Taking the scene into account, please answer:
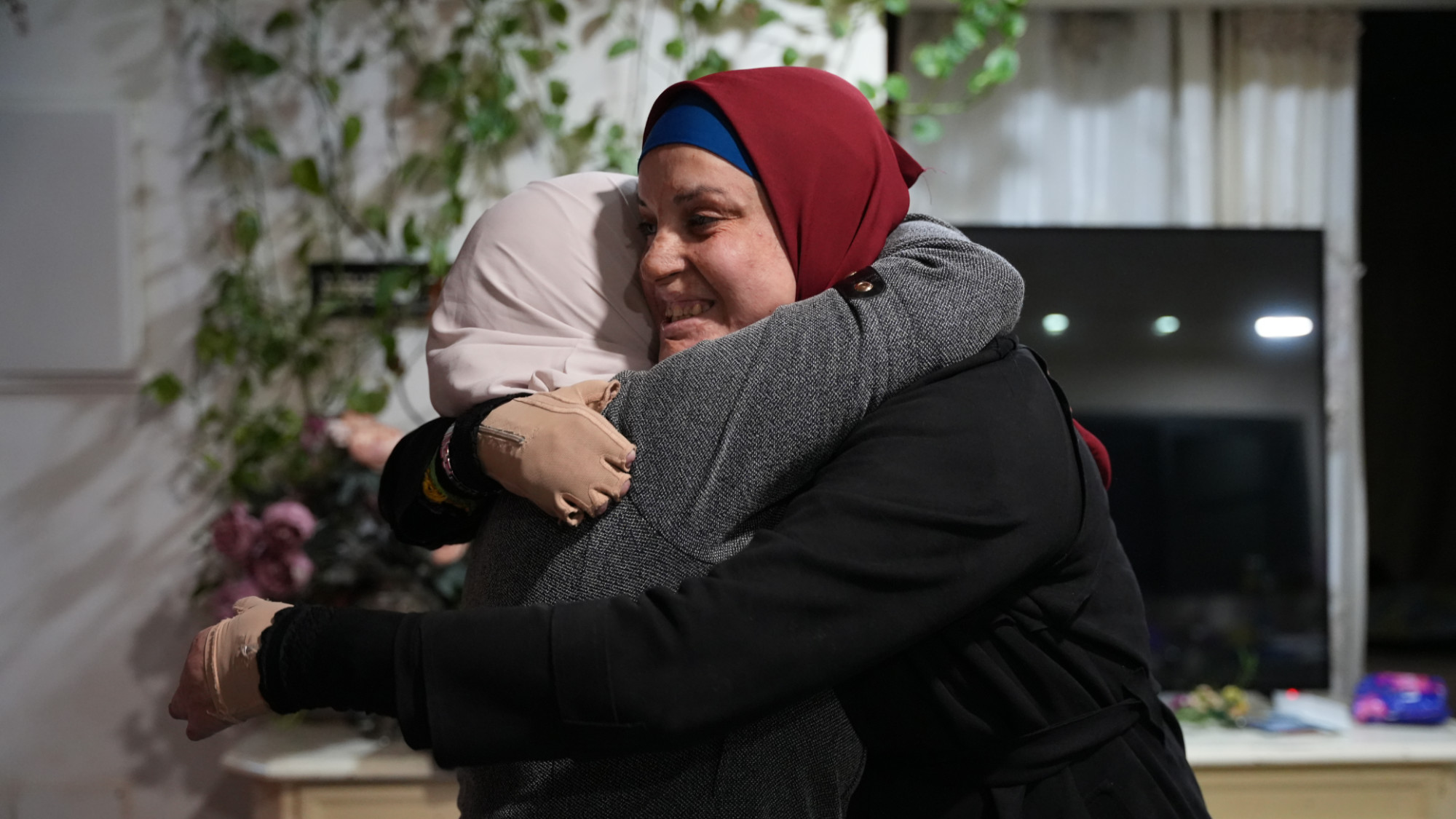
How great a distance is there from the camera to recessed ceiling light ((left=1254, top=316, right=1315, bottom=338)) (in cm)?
232

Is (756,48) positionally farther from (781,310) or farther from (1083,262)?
(781,310)

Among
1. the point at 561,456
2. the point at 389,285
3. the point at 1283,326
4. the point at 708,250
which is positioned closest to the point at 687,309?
the point at 708,250

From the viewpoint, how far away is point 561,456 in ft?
2.56

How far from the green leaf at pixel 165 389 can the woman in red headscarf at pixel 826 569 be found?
170 cm

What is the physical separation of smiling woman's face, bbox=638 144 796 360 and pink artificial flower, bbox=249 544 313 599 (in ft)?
4.02

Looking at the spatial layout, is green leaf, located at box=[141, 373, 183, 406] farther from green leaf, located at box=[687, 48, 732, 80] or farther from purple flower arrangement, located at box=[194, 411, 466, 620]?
green leaf, located at box=[687, 48, 732, 80]

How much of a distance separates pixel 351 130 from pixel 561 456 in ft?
5.76

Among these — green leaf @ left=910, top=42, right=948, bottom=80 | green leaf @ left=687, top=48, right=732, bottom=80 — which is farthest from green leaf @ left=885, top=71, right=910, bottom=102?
green leaf @ left=687, top=48, right=732, bottom=80

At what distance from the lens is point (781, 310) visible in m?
0.86

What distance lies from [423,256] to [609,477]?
1.67 meters

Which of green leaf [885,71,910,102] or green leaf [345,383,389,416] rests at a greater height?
green leaf [885,71,910,102]

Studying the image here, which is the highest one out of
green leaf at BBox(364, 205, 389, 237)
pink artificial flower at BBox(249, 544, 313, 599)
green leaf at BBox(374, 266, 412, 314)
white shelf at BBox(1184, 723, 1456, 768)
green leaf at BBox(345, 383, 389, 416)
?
green leaf at BBox(364, 205, 389, 237)

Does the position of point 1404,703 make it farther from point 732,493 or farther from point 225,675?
point 225,675

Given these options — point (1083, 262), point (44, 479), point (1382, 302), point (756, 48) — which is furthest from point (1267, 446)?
point (44, 479)
